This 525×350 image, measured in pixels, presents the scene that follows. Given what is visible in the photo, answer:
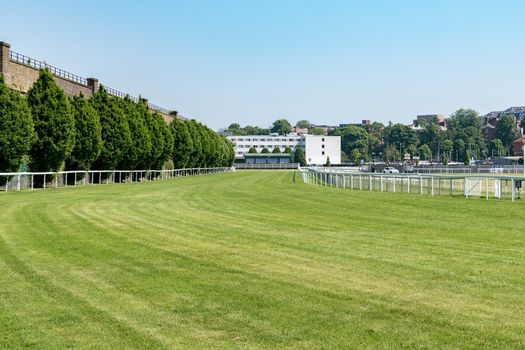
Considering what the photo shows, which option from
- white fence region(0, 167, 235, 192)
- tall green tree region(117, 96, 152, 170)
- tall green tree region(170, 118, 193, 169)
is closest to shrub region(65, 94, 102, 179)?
white fence region(0, 167, 235, 192)

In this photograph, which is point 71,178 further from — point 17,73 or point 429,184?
point 429,184

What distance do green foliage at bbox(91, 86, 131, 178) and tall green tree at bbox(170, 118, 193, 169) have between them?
80.5ft

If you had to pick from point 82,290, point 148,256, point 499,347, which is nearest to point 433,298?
point 499,347

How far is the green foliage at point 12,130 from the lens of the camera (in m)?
33.9

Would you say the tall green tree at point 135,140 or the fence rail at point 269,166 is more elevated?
the tall green tree at point 135,140

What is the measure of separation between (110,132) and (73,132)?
977cm

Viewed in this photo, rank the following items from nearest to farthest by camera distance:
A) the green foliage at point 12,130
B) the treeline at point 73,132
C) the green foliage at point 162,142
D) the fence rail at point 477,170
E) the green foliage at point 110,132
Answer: the green foliage at point 12,130 < the treeline at point 73,132 < the green foliage at point 110,132 < the green foliage at point 162,142 < the fence rail at point 477,170

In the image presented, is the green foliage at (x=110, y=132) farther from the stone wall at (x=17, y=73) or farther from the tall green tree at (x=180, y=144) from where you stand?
the tall green tree at (x=180, y=144)

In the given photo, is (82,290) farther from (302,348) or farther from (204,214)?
(204,214)

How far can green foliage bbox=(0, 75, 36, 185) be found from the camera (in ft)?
111

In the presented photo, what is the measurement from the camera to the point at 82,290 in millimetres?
7801

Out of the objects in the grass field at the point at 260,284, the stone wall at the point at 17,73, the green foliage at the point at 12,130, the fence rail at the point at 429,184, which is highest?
the stone wall at the point at 17,73

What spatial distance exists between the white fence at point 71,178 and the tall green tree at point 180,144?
8.00 m

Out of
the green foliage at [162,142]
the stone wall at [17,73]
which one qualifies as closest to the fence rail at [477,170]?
the green foliage at [162,142]
